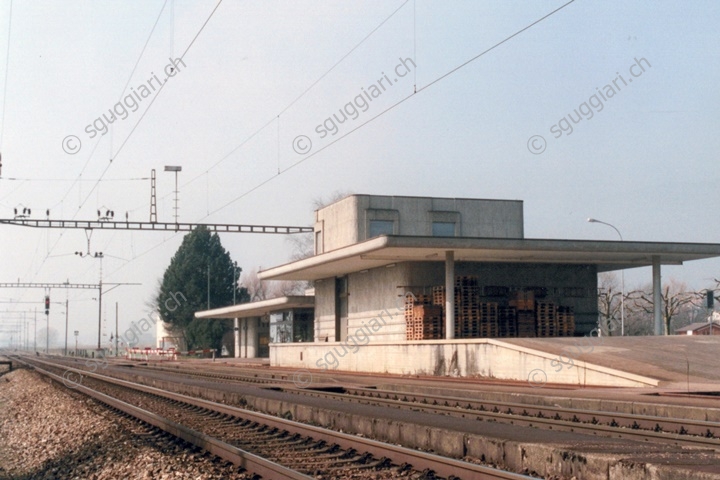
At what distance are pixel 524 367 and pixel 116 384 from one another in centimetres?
1593

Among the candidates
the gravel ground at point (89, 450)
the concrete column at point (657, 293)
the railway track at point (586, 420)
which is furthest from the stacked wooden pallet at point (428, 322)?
the gravel ground at point (89, 450)

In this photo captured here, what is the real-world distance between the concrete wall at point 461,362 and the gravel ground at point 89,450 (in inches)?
543

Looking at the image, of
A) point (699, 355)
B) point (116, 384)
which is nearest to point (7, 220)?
point (116, 384)

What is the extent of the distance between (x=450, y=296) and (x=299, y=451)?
24160 millimetres

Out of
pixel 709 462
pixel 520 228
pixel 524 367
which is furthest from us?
pixel 520 228

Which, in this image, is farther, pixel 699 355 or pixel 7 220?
pixel 7 220

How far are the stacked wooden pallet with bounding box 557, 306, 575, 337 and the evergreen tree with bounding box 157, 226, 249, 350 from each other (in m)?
59.1

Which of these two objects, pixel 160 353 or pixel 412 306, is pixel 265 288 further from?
pixel 412 306

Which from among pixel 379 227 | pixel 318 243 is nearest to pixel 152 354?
pixel 318 243

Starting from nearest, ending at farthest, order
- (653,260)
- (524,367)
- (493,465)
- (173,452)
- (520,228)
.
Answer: (493,465) < (173,452) < (524,367) < (653,260) < (520,228)

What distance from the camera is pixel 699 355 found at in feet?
98.5

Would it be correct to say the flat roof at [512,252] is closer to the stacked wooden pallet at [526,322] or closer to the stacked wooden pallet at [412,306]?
the stacked wooden pallet at [412,306]

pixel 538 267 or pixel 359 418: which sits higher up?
pixel 538 267

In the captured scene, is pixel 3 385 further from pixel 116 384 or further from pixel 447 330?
pixel 447 330
